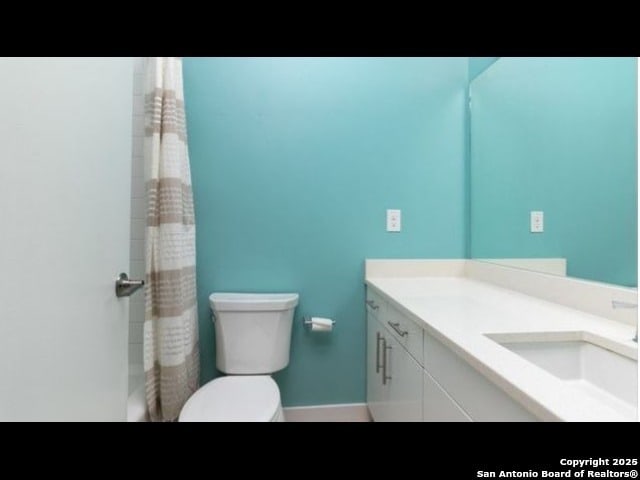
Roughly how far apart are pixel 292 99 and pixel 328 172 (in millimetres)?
420

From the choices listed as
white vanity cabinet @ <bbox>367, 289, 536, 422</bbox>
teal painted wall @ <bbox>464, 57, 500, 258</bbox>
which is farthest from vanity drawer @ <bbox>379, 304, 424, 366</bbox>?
teal painted wall @ <bbox>464, 57, 500, 258</bbox>

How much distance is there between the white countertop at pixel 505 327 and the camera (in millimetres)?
454

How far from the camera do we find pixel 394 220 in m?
1.62

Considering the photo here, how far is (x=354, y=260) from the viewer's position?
1609mm

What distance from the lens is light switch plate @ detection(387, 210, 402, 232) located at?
1.62m

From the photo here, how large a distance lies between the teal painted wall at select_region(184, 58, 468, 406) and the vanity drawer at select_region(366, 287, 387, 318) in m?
0.07

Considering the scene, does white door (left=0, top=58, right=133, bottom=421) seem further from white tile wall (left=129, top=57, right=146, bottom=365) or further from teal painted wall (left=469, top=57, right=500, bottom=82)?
teal painted wall (left=469, top=57, right=500, bottom=82)

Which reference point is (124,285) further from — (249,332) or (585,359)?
(585,359)

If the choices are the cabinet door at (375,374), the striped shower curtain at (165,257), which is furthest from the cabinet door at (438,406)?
the striped shower curtain at (165,257)

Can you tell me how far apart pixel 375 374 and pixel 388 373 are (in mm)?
238

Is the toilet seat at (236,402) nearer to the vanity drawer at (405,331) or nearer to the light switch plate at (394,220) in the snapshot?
the vanity drawer at (405,331)

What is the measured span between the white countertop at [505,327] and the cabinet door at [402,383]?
0.18 metres
